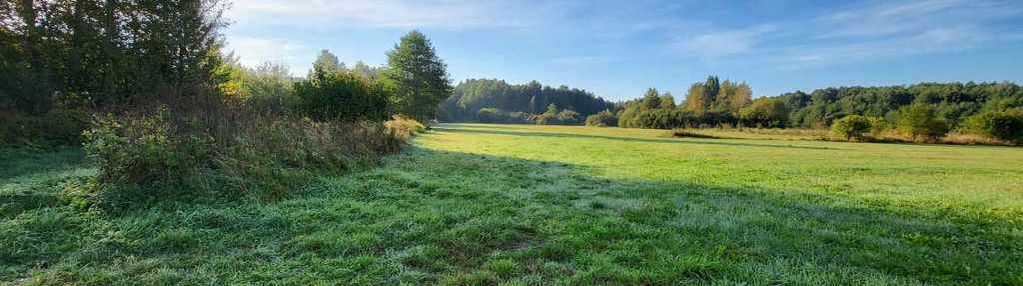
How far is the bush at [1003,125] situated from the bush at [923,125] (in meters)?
2.30

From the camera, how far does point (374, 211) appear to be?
522 centimetres

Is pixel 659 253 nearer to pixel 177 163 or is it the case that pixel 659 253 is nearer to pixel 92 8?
pixel 177 163

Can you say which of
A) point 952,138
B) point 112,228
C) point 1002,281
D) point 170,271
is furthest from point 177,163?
point 952,138

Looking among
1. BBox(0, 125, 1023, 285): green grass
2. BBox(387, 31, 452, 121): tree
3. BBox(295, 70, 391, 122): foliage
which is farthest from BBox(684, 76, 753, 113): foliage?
BBox(0, 125, 1023, 285): green grass

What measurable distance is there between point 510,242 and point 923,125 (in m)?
43.6

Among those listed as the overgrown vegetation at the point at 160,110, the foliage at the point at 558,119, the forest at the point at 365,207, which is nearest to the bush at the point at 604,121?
the foliage at the point at 558,119

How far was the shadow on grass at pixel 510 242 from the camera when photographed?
339cm

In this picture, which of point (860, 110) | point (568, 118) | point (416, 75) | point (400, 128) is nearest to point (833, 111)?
point (860, 110)

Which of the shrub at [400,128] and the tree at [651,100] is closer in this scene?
the shrub at [400,128]

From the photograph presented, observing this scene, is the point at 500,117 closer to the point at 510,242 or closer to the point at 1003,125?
the point at 1003,125

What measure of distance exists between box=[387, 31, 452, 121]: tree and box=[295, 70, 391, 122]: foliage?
1061 inches

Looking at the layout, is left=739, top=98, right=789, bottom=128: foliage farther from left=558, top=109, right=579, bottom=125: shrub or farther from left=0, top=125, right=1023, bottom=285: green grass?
left=0, top=125, right=1023, bottom=285: green grass

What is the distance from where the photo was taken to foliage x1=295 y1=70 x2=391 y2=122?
1691 centimetres

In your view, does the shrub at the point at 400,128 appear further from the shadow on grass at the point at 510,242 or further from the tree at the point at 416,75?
the tree at the point at 416,75
